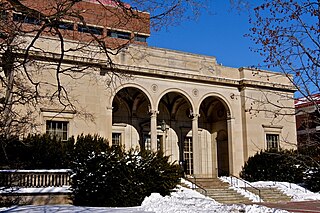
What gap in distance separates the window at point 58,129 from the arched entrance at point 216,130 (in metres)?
12.7

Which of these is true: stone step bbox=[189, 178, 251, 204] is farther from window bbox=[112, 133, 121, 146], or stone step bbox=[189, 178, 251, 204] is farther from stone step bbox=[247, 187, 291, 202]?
window bbox=[112, 133, 121, 146]

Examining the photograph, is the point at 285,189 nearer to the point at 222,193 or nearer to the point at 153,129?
the point at 222,193

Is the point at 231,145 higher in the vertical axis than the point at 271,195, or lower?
higher

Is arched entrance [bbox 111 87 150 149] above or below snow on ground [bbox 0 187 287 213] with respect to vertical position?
above

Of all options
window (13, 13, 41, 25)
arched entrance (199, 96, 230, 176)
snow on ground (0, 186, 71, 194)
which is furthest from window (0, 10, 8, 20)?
arched entrance (199, 96, 230, 176)

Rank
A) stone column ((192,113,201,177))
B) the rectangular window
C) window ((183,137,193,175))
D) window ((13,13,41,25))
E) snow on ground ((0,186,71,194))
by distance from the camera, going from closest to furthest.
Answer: window ((13,13,41,25)) < snow on ground ((0,186,71,194)) < stone column ((192,113,201,177)) < the rectangular window < window ((183,137,193,175))

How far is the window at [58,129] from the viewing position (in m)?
26.0

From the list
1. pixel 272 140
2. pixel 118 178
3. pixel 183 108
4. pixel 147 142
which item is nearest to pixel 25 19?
pixel 118 178

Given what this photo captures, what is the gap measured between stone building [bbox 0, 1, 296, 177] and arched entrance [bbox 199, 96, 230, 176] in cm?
8

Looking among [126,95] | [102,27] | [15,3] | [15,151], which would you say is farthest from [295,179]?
[15,3]

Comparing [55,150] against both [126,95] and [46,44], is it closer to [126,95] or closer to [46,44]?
[46,44]

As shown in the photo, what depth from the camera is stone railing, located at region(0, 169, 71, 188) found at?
19.2m

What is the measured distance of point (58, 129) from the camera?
26.2 m

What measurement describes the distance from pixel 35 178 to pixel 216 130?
1887 cm
